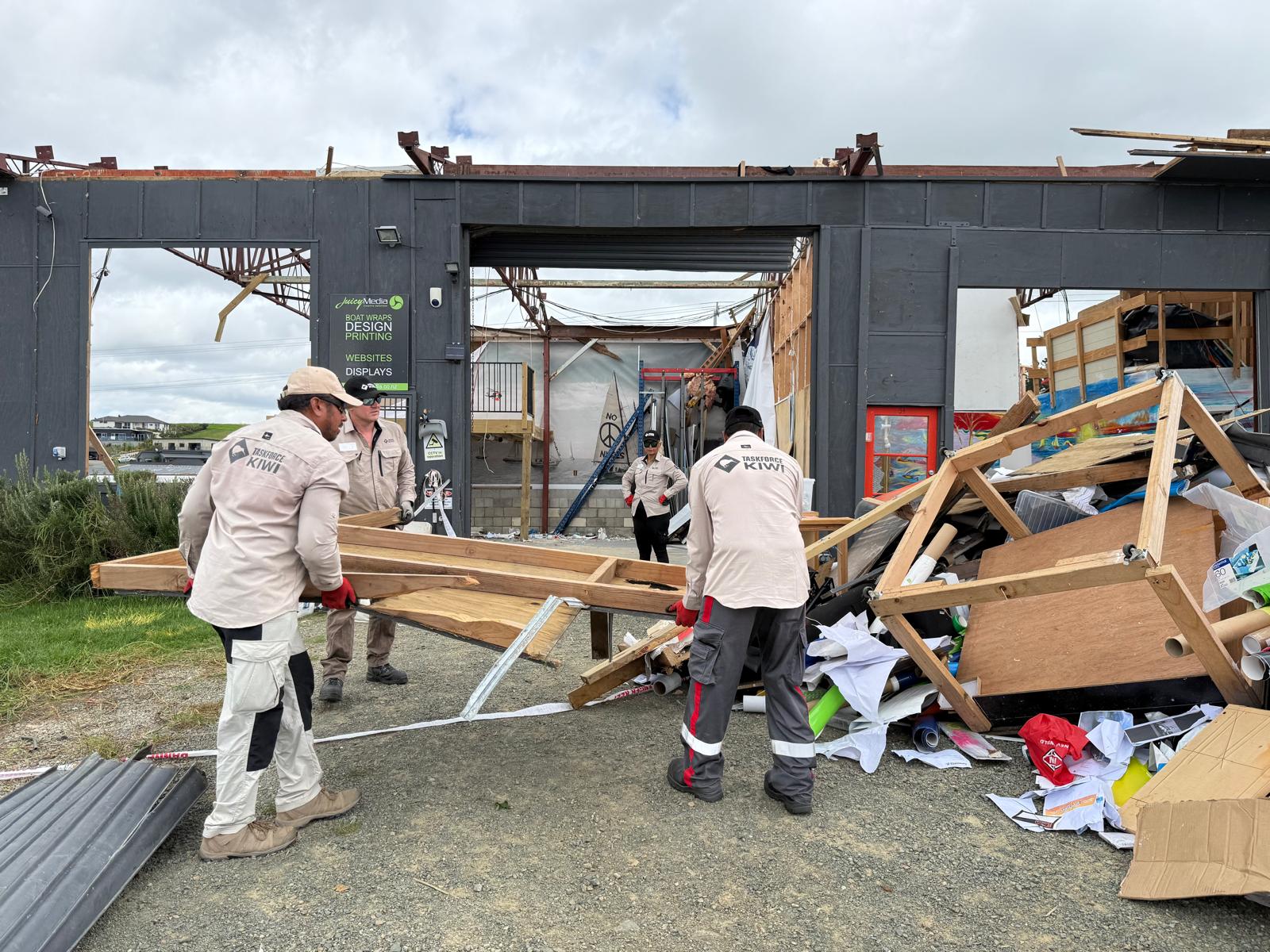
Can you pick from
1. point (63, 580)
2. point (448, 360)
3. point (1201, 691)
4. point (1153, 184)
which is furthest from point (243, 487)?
point (1153, 184)

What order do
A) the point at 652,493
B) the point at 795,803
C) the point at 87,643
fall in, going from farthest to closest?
the point at 652,493 → the point at 87,643 → the point at 795,803

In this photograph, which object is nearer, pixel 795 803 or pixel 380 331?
pixel 795 803

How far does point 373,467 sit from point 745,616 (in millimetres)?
2847

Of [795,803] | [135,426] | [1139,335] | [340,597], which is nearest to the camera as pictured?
[340,597]

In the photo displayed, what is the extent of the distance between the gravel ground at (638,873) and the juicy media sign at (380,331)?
573cm

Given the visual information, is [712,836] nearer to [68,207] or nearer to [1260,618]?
[1260,618]

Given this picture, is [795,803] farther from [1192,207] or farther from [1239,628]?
[1192,207]

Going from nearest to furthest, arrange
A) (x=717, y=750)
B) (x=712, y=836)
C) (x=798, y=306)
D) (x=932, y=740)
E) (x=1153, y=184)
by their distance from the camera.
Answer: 1. (x=712, y=836)
2. (x=717, y=750)
3. (x=932, y=740)
4. (x=1153, y=184)
5. (x=798, y=306)

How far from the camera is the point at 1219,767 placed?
9.16ft

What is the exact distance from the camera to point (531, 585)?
332 cm

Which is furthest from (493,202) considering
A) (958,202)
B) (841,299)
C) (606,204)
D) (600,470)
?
(600,470)

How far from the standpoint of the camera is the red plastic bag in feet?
10.9

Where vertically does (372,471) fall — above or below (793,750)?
above

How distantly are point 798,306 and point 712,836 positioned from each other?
26.9 feet
